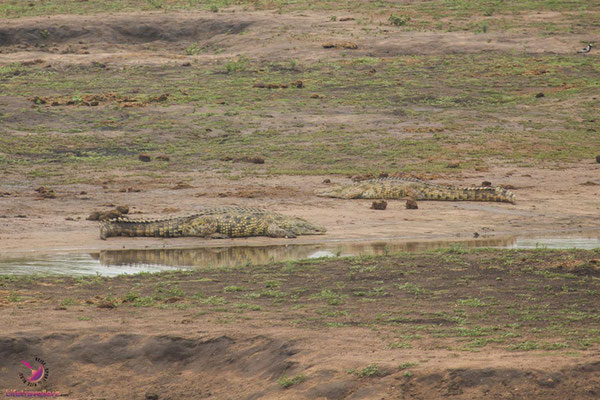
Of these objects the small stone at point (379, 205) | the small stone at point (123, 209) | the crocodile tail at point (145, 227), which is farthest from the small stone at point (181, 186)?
the crocodile tail at point (145, 227)

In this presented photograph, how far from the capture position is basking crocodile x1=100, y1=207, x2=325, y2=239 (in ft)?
49.2

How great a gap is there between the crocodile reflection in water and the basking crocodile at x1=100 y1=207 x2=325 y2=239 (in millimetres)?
759

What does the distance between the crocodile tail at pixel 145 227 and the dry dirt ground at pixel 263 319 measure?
8.3 inches

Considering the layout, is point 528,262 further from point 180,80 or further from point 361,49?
point 361,49

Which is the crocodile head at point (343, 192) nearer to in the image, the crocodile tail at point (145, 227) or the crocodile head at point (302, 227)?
the crocodile head at point (302, 227)

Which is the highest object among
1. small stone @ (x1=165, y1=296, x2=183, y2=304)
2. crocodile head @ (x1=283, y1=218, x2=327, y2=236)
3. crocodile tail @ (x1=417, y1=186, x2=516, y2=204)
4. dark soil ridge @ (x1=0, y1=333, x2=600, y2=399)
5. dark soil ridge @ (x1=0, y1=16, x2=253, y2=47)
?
dark soil ridge @ (x1=0, y1=16, x2=253, y2=47)

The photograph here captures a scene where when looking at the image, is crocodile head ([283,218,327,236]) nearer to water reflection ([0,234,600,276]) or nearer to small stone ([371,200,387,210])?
water reflection ([0,234,600,276])

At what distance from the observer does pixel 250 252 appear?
13953 mm

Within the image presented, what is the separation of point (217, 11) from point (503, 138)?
19.3 meters

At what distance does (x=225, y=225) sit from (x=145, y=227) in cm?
124

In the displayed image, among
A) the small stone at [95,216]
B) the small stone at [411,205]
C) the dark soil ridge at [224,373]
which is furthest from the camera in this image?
the small stone at [411,205]

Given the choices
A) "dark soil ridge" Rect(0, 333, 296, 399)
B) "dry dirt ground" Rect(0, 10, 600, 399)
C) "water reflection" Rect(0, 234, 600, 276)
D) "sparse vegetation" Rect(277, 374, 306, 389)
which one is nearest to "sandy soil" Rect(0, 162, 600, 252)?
"dry dirt ground" Rect(0, 10, 600, 399)

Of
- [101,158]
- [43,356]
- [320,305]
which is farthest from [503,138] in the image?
[43,356]

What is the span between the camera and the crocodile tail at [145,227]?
14.8 meters
